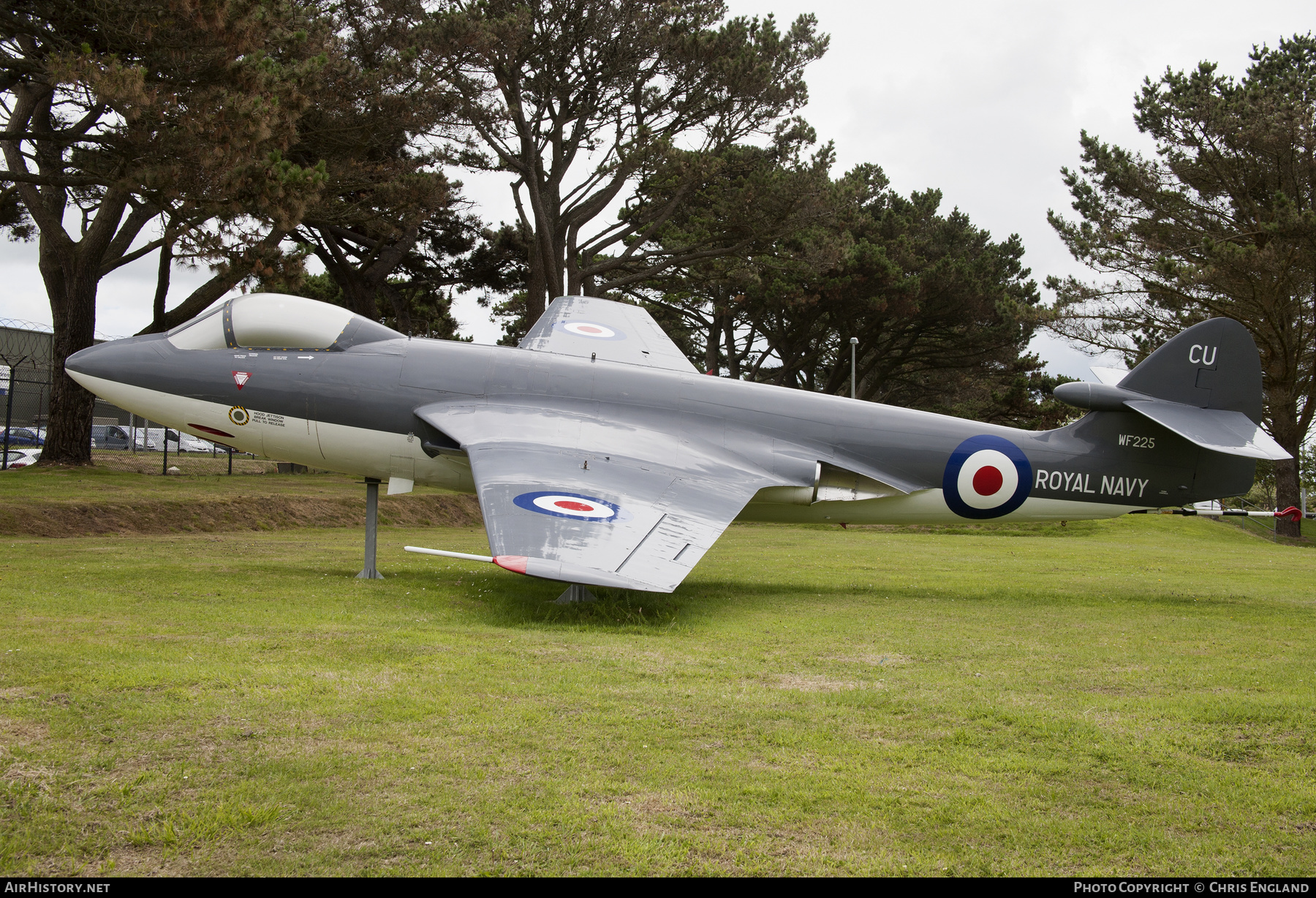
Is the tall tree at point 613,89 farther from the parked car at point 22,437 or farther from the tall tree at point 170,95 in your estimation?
the parked car at point 22,437

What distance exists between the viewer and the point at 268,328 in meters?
12.1

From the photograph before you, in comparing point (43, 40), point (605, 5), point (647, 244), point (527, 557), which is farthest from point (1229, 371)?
point (647, 244)

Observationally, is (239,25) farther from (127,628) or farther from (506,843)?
(506,843)

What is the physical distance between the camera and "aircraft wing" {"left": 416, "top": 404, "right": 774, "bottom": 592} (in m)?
8.50

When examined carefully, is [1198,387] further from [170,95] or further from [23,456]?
[23,456]

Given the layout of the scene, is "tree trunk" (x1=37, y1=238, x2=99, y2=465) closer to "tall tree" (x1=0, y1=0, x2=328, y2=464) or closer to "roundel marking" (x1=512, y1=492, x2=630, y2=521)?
"tall tree" (x1=0, y1=0, x2=328, y2=464)

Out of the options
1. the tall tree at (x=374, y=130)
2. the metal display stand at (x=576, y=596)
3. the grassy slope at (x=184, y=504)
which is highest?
the tall tree at (x=374, y=130)

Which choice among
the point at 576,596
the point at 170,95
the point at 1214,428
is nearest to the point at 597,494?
the point at 576,596

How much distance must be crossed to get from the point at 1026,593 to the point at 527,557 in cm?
A: 819

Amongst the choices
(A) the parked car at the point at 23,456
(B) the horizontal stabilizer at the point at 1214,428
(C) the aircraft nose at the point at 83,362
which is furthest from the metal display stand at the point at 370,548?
(A) the parked car at the point at 23,456

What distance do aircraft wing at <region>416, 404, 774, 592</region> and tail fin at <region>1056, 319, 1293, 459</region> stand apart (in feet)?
18.6

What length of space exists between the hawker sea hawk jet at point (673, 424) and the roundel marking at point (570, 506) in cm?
97

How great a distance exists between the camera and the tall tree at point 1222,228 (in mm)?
30750

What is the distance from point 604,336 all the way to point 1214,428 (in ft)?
31.6
